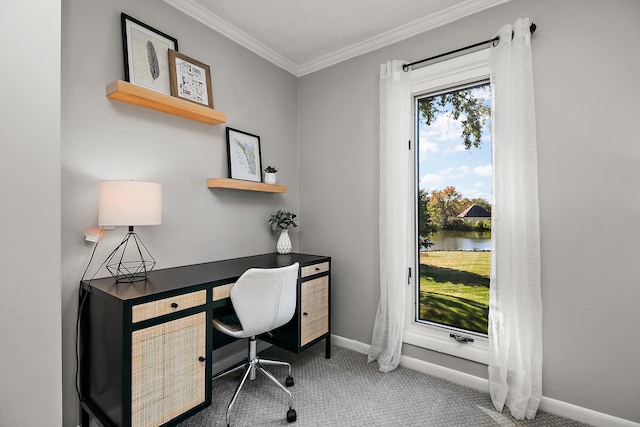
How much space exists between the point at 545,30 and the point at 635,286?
1659mm

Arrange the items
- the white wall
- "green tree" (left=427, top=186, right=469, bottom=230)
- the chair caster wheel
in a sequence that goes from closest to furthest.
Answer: the white wall
the chair caster wheel
"green tree" (left=427, top=186, right=469, bottom=230)

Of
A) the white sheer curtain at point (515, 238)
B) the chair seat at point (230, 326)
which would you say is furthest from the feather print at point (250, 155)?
the white sheer curtain at point (515, 238)

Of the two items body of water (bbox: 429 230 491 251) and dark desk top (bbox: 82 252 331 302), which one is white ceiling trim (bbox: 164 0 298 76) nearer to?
dark desk top (bbox: 82 252 331 302)

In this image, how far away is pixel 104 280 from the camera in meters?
1.85

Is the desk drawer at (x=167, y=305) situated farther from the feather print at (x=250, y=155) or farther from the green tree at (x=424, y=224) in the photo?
the green tree at (x=424, y=224)

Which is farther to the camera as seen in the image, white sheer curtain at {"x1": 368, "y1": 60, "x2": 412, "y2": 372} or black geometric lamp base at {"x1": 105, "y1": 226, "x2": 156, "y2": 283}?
white sheer curtain at {"x1": 368, "y1": 60, "x2": 412, "y2": 372}

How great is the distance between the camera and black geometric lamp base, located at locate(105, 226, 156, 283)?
194 cm

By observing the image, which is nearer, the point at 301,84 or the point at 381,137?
the point at 381,137

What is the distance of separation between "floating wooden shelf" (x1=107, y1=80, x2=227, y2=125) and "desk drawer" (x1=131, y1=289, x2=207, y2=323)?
4.00 ft

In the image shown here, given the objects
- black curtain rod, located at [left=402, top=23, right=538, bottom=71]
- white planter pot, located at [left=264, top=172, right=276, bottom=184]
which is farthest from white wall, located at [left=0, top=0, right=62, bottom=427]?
black curtain rod, located at [left=402, top=23, right=538, bottom=71]

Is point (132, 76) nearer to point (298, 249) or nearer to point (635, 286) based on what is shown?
point (298, 249)

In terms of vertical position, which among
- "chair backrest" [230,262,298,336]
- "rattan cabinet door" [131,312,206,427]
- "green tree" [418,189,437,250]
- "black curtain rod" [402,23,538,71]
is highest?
"black curtain rod" [402,23,538,71]

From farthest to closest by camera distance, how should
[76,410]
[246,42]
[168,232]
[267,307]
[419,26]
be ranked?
[246,42]
[419,26]
[168,232]
[267,307]
[76,410]

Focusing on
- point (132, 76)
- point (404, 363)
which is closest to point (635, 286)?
point (404, 363)
